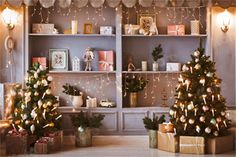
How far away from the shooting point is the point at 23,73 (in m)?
7.60

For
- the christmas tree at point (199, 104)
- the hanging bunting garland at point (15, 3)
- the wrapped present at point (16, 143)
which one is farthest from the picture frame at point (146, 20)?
the wrapped present at point (16, 143)

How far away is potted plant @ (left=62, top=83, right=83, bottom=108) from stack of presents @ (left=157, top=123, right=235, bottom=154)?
1670 millimetres

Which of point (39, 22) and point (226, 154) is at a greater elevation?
point (39, 22)

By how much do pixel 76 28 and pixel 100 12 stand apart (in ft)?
1.90

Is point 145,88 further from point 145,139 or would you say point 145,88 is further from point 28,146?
point 28,146

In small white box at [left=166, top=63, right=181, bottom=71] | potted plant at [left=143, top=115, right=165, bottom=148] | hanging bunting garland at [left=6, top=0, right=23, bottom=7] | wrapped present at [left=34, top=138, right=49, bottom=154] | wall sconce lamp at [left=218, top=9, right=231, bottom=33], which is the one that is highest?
hanging bunting garland at [left=6, top=0, right=23, bottom=7]

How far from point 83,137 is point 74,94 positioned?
0.99 m

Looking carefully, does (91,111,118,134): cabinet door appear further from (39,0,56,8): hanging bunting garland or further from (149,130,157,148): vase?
(39,0,56,8): hanging bunting garland

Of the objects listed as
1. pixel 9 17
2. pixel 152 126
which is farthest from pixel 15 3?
pixel 152 126

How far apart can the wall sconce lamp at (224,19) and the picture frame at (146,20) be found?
1.16m

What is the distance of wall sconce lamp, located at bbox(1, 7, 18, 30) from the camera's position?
24.5 ft

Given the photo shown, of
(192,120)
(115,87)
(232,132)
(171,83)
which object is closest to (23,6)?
(115,87)

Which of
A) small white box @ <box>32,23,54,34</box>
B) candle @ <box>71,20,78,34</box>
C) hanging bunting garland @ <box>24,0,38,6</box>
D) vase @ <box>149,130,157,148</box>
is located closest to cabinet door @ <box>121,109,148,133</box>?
vase @ <box>149,130,157,148</box>

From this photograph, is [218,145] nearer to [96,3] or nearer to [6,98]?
[96,3]
